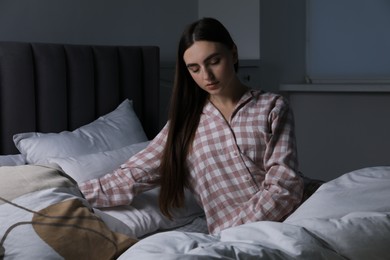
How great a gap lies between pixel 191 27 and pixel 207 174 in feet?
1.53

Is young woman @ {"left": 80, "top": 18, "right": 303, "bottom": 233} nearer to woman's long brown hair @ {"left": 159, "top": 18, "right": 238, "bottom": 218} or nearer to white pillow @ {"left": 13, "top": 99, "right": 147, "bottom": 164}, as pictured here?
woman's long brown hair @ {"left": 159, "top": 18, "right": 238, "bottom": 218}

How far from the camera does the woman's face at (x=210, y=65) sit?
2053 millimetres

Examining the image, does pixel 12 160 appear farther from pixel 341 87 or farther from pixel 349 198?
pixel 341 87

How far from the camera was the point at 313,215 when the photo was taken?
1365mm

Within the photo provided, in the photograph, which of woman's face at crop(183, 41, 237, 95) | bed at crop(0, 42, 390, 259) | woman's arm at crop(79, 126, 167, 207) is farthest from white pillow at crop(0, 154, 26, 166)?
woman's face at crop(183, 41, 237, 95)

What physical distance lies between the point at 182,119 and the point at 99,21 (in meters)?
1.24

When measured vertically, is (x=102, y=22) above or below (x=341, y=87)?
above

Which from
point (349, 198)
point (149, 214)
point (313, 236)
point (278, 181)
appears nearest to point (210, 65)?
point (278, 181)

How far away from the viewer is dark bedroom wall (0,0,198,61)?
2947mm

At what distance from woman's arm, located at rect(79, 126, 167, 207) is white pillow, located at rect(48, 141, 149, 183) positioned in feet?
0.60

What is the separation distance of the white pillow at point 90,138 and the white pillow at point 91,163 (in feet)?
0.41

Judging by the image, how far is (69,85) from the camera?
284 cm

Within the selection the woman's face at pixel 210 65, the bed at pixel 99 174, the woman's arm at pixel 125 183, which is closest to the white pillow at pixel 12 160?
the bed at pixel 99 174

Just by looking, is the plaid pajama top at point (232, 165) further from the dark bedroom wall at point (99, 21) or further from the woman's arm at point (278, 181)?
the dark bedroom wall at point (99, 21)
